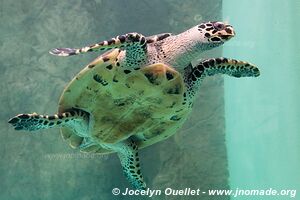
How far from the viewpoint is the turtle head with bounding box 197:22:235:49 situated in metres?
3.08

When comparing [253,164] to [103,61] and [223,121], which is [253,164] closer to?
[223,121]

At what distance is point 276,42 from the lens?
1051 inches

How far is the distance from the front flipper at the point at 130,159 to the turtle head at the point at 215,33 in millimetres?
1655

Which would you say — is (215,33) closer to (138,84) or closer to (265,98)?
(138,84)

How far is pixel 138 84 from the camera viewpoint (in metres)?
3.31

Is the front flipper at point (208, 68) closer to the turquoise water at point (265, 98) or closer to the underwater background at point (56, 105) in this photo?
the underwater background at point (56, 105)

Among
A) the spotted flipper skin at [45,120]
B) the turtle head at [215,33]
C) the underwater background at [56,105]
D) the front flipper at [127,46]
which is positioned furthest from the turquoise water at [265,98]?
the front flipper at [127,46]

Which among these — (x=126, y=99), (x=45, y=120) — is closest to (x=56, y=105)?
(x=45, y=120)

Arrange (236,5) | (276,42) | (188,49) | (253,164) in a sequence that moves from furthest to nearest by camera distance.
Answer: (253,164) → (236,5) → (276,42) → (188,49)

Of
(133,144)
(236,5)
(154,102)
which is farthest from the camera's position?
(236,5)

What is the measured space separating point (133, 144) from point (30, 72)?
469 centimetres

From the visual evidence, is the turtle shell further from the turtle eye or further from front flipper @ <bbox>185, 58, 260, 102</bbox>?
the turtle eye

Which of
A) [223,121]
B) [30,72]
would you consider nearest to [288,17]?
[223,121]

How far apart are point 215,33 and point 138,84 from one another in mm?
841
